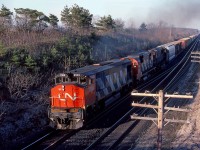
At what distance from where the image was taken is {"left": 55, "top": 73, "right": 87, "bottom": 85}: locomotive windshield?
17.5 m

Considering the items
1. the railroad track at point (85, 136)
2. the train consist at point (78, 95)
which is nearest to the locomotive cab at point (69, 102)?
the train consist at point (78, 95)

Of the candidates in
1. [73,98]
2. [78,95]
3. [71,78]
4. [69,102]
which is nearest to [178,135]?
[78,95]

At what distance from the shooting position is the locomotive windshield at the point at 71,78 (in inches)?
690

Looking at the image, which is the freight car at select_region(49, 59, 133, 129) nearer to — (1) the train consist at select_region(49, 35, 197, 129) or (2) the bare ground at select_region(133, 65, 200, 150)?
(1) the train consist at select_region(49, 35, 197, 129)

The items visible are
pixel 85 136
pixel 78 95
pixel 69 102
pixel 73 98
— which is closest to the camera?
pixel 85 136

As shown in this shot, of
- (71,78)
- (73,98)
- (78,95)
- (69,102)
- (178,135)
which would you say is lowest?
(178,135)

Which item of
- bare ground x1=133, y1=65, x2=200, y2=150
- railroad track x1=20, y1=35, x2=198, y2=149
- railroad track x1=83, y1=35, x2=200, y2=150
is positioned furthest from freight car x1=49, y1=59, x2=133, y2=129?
bare ground x1=133, y1=65, x2=200, y2=150

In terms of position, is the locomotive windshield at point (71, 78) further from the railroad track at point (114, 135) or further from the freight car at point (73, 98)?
the railroad track at point (114, 135)

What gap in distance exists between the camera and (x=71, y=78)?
17.9m

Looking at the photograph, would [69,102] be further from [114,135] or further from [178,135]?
[178,135]

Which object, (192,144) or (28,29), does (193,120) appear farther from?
(28,29)

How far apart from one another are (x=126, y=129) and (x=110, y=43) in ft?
121

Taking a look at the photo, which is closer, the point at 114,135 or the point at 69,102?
the point at 114,135

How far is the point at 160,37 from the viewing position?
8731cm
